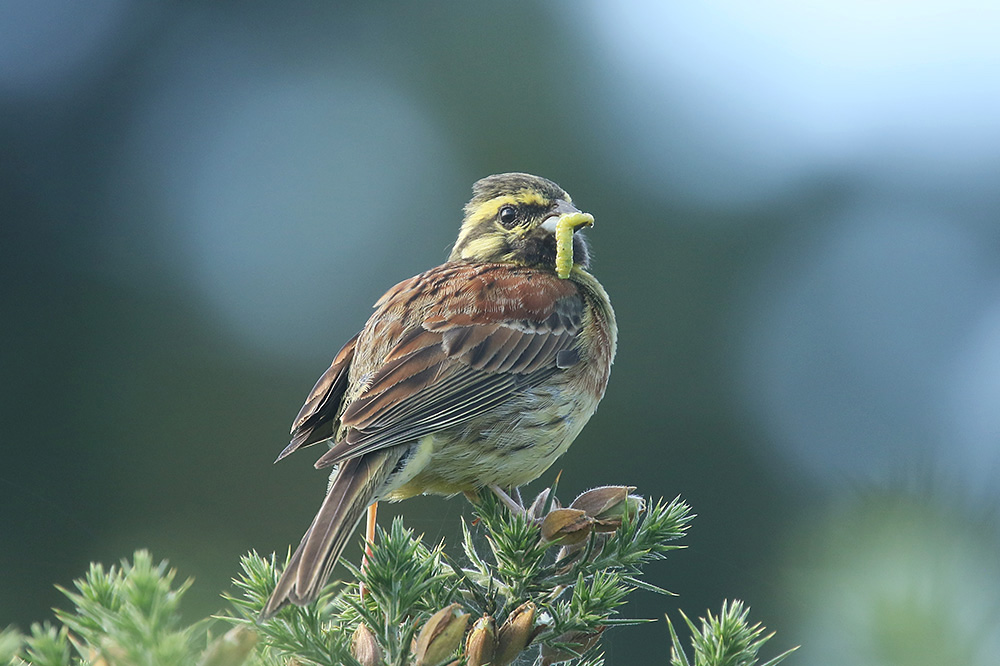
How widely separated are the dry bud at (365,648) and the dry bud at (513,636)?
228 mm

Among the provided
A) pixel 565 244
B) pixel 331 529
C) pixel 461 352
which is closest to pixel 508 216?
pixel 565 244

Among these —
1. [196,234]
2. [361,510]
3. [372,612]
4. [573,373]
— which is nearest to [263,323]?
[196,234]

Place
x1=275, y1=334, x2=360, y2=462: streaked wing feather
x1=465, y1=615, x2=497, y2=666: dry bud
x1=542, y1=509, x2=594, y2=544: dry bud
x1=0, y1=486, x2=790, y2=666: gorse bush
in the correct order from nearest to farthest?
1. x1=0, y1=486, x2=790, y2=666: gorse bush
2. x1=465, y1=615, x2=497, y2=666: dry bud
3. x1=542, y1=509, x2=594, y2=544: dry bud
4. x1=275, y1=334, x2=360, y2=462: streaked wing feather

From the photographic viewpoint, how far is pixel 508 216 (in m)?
4.00

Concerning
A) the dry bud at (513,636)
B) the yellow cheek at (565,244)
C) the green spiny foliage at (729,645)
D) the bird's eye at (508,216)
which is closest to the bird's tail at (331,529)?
the dry bud at (513,636)

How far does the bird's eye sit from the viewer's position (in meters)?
3.99

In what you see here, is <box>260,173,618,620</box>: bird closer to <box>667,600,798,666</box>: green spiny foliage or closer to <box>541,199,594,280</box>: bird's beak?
<box>541,199,594,280</box>: bird's beak

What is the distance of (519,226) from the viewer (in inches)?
156

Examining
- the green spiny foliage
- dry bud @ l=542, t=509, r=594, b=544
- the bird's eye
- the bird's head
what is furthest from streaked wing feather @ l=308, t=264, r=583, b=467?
the green spiny foliage

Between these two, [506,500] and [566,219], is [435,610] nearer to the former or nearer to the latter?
[506,500]

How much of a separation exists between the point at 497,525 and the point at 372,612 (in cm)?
45

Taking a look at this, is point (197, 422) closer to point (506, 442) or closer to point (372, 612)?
point (506, 442)

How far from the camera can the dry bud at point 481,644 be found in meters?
1.75

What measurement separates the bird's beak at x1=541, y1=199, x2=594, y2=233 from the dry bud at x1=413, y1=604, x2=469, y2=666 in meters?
2.23
